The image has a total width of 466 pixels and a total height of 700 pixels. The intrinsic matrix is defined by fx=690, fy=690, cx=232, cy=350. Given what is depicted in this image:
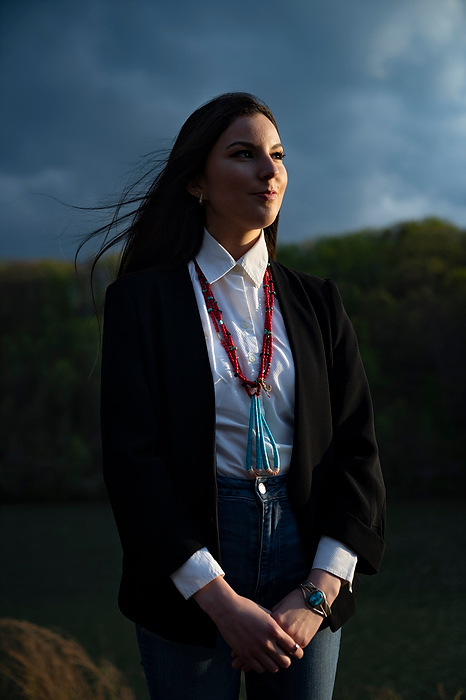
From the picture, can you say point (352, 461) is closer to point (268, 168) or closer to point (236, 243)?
point (236, 243)

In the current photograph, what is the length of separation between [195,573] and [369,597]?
19.9m

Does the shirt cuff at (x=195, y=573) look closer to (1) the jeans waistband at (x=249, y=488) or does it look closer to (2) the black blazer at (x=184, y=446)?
(2) the black blazer at (x=184, y=446)

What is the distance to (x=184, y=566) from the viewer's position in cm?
139

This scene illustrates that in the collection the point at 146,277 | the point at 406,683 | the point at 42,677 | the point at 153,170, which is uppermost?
the point at 153,170

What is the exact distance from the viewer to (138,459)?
1.42 meters

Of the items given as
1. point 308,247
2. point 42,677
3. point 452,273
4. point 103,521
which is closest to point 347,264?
point 308,247

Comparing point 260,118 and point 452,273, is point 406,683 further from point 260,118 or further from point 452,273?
point 452,273

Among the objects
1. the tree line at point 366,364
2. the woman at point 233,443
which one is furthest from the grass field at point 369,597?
the woman at point 233,443

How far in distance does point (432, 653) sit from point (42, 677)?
13.3 metres

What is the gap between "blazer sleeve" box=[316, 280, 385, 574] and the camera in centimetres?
154

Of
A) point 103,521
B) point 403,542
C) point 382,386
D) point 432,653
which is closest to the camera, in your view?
point 432,653

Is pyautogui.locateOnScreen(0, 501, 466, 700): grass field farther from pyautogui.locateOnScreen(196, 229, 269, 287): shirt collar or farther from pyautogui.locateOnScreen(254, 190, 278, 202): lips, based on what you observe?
pyautogui.locateOnScreen(254, 190, 278, 202): lips

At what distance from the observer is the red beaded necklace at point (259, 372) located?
152cm

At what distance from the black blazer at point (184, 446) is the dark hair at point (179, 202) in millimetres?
117
